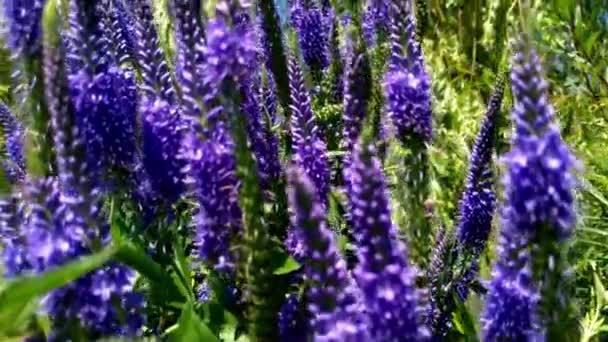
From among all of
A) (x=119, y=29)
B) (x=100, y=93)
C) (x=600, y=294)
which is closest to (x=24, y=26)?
(x=100, y=93)

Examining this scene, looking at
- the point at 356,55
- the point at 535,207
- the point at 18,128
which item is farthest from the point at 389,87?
the point at 18,128

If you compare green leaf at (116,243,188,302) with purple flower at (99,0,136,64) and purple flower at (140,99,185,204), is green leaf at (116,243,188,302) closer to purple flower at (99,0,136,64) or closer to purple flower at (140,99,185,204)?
purple flower at (140,99,185,204)

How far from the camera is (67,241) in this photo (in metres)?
1.42

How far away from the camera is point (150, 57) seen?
1.94 m

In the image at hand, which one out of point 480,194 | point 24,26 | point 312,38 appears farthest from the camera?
point 312,38

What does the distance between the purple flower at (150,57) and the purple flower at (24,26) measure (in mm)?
269

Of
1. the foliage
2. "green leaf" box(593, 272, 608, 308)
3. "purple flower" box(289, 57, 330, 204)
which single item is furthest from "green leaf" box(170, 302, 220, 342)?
"green leaf" box(593, 272, 608, 308)

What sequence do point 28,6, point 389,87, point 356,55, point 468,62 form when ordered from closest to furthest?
point 28,6, point 389,87, point 356,55, point 468,62

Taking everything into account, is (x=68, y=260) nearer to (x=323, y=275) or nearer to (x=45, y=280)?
(x=45, y=280)

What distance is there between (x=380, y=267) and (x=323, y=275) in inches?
3.3

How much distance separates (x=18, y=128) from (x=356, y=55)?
791 mm

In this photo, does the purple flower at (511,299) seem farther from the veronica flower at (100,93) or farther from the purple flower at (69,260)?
the veronica flower at (100,93)

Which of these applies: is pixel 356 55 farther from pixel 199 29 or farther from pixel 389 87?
pixel 199 29

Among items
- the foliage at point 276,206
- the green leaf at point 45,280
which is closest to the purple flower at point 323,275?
the foliage at point 276,206
